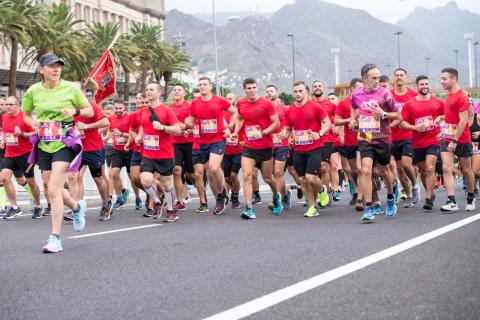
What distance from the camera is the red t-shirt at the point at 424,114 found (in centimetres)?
1430

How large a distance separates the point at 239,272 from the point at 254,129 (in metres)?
6.47

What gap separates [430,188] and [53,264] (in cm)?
720

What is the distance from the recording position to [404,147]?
49.4ft

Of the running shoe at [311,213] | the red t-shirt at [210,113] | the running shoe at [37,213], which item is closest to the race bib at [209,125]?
the red t-shirt at [210,113]

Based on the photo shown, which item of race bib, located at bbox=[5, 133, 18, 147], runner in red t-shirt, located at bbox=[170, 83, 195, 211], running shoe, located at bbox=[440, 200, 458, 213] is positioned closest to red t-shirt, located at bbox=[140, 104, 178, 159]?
→ runner in red t-shirt, located at bbox=[170, 83, 195, 211]

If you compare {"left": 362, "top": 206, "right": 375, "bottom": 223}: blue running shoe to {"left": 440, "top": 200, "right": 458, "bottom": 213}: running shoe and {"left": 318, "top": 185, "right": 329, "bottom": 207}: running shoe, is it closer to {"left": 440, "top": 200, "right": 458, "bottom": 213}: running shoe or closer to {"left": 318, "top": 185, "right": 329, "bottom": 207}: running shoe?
{"left": 440, "top": 200, "right": 458, "bottom": 213}: running shoe

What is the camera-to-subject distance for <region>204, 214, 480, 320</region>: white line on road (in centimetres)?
577

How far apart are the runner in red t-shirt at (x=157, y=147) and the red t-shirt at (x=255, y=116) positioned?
3.46 ft

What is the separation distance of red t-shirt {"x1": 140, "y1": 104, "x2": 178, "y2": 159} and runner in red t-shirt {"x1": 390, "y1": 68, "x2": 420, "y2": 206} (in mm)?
3648

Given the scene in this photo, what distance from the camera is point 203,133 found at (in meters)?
14.9

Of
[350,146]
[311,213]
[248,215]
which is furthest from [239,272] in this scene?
[350,146]

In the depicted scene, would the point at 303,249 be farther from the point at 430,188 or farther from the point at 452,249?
the point at 430,188

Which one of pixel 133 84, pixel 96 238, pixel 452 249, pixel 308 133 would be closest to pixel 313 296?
pixel 452 249

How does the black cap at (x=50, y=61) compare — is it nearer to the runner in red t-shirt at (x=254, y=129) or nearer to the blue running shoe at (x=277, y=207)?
the runner in red t-shirt at (x=254, y=129)
